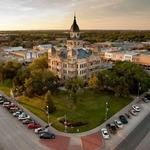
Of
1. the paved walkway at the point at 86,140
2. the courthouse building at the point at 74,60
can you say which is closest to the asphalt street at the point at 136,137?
the paved walkway at the point at 86,140

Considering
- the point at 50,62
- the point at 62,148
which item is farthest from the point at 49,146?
the point at 50,62

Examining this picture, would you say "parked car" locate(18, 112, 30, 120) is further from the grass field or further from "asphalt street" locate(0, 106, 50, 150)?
the grass field

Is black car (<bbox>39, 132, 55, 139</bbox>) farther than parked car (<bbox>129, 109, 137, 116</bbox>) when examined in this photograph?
No

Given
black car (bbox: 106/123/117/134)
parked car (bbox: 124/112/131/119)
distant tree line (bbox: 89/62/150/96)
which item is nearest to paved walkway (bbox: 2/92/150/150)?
black car (bbox: 106/123/117/134)

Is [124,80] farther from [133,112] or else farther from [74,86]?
[74,86]

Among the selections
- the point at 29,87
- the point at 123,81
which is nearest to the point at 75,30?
the point at 123,81

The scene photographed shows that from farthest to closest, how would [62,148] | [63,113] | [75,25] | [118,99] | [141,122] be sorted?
[75,25] → [118,99] → [63,113] → [141,122] → [62,148]

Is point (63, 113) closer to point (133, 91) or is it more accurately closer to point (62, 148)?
point (62, 148)
